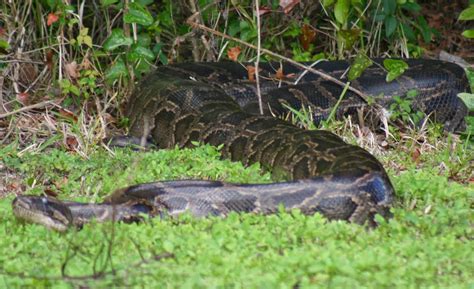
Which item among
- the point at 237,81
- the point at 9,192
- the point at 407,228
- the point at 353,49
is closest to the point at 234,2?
the point at 237,81

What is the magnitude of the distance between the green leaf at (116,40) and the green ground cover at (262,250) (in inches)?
119

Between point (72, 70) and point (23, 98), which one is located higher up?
point (72, 70)

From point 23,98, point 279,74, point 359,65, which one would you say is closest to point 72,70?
point 23,98

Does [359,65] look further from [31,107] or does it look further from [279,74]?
[31,107]

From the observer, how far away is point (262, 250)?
19.6 feet

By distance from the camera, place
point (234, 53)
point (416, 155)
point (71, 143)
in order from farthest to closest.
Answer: point (234, 53) → point (71, 143) → point (416, 155)

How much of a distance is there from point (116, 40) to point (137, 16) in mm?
405

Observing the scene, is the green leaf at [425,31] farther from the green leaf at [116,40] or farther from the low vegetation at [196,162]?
the green leaf at [116,40]

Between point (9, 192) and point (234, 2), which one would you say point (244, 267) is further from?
point (234, 2)

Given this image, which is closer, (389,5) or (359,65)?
(359,65)

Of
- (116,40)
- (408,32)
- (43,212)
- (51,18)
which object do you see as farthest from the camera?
(408,32)

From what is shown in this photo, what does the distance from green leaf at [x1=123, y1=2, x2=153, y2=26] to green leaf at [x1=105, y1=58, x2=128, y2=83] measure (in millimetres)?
726

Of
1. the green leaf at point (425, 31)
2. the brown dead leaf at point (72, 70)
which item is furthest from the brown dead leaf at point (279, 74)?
the brown dead leaf at point (72, 70)

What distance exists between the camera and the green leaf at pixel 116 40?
10336 millimetres
